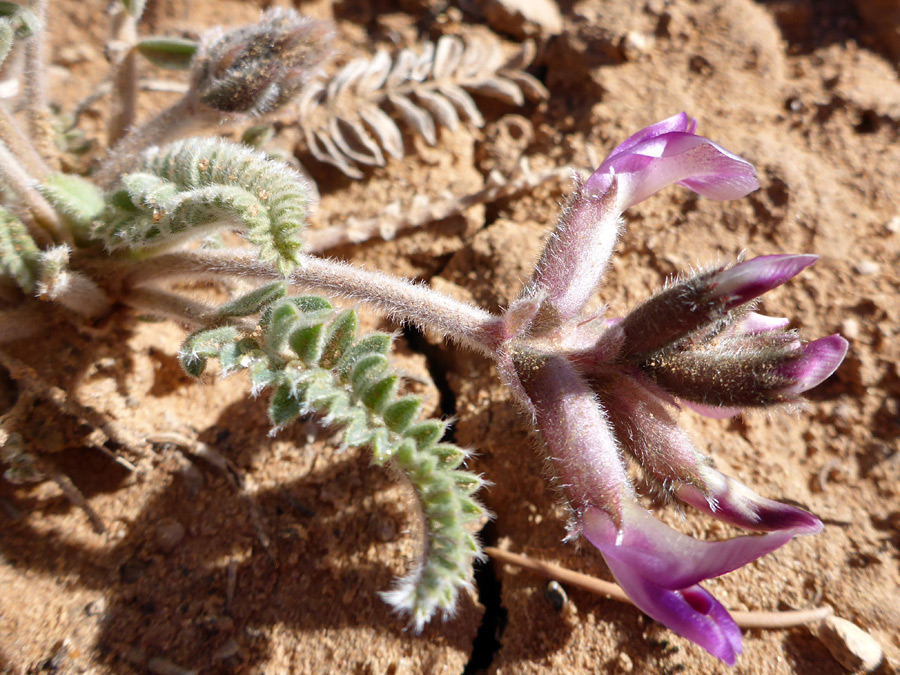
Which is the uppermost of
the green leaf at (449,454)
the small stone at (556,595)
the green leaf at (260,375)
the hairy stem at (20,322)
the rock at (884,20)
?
the rock at (884,20)

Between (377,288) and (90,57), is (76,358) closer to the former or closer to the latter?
(377,288)

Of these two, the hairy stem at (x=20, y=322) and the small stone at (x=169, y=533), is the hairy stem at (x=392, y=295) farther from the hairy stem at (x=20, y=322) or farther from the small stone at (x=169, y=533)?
the small stone at (x=169, y=533)

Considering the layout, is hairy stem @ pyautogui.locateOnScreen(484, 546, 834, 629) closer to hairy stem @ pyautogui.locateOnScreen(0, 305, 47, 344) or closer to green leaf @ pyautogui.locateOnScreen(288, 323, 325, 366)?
green leaf @ pyautogui.locateOnScreen(288, 323, 325, 366)

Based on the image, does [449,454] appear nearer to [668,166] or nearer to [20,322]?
[668,166]

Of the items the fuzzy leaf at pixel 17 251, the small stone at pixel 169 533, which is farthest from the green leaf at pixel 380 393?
the fuzzy leaf at pixel 17 251

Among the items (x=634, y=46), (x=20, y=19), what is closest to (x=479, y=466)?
(x=20, y=19)

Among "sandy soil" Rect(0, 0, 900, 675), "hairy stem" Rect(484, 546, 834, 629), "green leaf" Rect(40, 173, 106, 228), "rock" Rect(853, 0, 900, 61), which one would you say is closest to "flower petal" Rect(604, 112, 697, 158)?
"sandy soil" Rect(0, 0, 900, 675)
